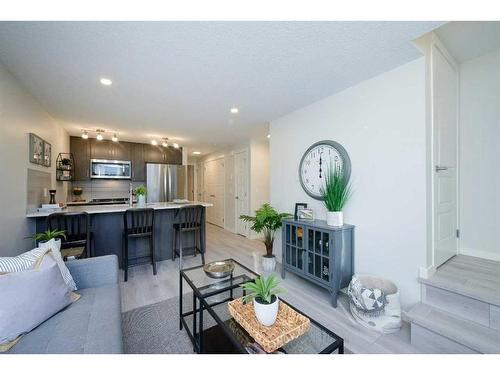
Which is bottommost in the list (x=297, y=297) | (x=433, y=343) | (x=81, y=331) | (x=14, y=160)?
(x=297, y=297)

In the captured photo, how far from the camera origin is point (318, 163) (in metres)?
2.63

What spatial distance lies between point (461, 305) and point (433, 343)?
15.4 inches

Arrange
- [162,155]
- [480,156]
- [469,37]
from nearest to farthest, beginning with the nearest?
[469,37] < [480,156] < [162,155]

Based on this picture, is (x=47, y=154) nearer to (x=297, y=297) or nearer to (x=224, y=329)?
(x=224, y=329)

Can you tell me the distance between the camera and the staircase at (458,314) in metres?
1.37

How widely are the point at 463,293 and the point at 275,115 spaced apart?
111 inches

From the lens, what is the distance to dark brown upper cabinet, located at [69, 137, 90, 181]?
447 centimetres

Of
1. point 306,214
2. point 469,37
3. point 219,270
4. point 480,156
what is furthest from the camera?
point 306,214

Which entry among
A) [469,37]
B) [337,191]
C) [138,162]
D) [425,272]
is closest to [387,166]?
[337,191]

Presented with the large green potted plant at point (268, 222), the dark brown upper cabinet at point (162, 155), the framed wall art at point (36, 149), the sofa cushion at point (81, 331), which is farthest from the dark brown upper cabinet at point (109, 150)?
the sofa cushion at point (81, 331)

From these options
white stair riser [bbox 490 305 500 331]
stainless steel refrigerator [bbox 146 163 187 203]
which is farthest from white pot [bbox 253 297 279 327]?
stainless steel refrigerator [bbox 146 163 187 203]

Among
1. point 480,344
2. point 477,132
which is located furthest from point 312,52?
point 480,344

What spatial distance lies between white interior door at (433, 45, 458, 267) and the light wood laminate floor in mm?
901
